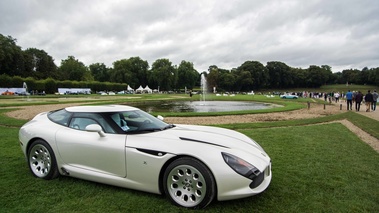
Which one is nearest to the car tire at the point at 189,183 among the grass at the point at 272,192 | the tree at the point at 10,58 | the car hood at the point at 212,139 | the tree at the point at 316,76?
the grass at the point at 272,192

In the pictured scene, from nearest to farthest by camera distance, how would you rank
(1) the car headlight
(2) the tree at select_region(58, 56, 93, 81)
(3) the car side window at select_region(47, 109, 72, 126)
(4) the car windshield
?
(1) the car headlight < (4) the car windshield < (3) the car side window at select_region(47, 109, 72, 126) < (2) the tree at select_region(58, 56, 93, 81)

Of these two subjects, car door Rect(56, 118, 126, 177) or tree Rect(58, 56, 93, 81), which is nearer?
car door Rect(56, 118, 126, 177)

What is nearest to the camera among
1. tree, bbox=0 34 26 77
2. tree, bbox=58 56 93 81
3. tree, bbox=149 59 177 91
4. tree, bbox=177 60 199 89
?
tree, bbox=0 34 26 77

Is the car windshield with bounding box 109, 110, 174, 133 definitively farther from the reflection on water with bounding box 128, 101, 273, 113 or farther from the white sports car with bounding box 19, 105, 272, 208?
the reflection on water with bounding box 128, 101, 273, 113

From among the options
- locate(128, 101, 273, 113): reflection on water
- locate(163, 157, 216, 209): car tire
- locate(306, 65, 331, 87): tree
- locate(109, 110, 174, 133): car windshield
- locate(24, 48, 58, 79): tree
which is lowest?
locate(128, 101, 273, 113): reflection on water

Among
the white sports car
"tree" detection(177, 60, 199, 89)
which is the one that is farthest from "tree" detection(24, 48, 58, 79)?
the white sports car

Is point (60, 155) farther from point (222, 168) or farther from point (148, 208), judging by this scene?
point (222, 168)

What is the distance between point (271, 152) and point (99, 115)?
14.8ft

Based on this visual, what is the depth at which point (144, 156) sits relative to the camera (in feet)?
12.5

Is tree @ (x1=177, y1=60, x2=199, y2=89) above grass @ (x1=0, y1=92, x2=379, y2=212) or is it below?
above

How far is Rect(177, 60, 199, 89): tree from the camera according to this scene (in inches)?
4796

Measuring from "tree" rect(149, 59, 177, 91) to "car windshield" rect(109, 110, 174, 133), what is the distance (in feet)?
350

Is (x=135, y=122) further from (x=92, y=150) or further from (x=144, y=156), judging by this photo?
(x=144, y=156)

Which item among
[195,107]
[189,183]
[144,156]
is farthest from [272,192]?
[195,107]
